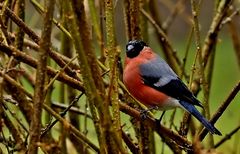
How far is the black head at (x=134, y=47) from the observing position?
2.59 m

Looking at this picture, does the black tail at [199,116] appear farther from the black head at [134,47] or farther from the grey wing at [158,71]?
the black head at [134,47]

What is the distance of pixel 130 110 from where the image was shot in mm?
2064

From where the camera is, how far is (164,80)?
2670 mm

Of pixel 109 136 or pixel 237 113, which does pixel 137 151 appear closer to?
pixel 109 136

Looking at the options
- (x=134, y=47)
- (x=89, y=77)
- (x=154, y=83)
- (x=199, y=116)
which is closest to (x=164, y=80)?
(x=154, y=83)

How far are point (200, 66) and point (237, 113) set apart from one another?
4.64m

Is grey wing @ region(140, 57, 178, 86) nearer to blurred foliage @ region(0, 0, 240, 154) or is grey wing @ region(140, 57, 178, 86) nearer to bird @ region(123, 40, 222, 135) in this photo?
bird @ region(123, 40, 222, 135)

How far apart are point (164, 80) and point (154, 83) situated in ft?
0.14

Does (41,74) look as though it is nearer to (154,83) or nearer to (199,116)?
(199,116)

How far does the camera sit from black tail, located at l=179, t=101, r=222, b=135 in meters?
2.29

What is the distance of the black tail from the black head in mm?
270

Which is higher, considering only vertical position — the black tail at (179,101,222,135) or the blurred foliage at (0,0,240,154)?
the blurred foliage at (0,0,240,154)

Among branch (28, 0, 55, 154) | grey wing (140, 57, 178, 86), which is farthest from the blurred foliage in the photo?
grey wing (140, 57, 178, 86)

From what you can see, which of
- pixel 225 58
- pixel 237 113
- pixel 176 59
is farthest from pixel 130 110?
pixel 225 58
